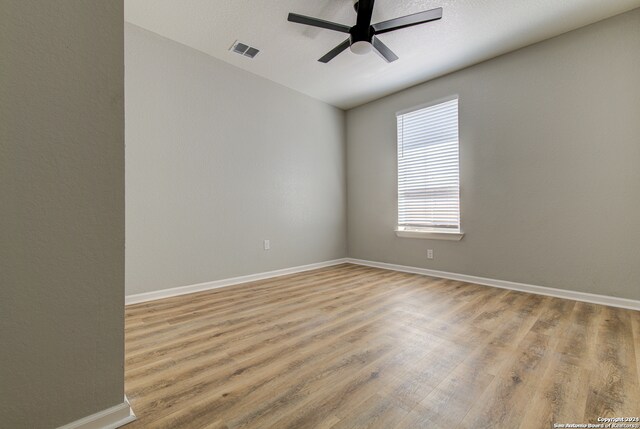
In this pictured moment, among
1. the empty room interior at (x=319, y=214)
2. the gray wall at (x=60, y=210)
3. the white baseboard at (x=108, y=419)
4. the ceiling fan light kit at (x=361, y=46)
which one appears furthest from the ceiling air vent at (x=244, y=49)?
the white baseboard at (x=108, y=419)

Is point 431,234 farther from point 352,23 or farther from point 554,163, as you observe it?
point 352,23

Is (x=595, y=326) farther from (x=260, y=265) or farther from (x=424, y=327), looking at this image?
(x=260, y=265)

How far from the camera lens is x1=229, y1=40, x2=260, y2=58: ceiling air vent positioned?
294 centimetres

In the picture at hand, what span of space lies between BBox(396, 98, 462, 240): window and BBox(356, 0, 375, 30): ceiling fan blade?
6.10ft

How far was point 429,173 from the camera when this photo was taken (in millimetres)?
3756

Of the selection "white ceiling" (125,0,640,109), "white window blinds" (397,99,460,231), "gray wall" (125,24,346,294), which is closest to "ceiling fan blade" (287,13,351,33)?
"white ceiling" (125,0,640,109)

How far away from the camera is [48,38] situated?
96 centimetres

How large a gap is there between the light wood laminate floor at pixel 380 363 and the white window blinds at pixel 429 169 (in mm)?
1347

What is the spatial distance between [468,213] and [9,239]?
385cm

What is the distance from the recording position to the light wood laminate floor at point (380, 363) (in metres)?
1.13

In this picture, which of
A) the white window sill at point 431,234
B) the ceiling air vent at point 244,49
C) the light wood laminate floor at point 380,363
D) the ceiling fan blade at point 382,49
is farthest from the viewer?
the white window sill at point 431,234

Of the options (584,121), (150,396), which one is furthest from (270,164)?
(584,121)

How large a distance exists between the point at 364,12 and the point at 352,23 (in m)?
0.50

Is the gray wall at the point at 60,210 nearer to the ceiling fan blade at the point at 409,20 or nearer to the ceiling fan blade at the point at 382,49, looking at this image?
the ceiling fan blade at the point at 409,20
